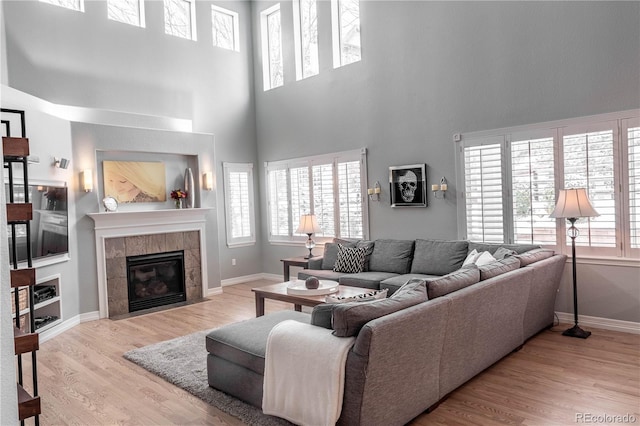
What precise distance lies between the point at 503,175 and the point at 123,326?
17.1ft

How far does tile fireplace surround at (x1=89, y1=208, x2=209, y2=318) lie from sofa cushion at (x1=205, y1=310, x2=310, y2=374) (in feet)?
10.9

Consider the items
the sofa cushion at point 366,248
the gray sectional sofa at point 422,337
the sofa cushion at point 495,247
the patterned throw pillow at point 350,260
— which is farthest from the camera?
the sofa cushion at point 366,248

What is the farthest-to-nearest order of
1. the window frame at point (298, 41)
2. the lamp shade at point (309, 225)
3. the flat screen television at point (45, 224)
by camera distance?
the window frame at point (298, 41)
the lamp shade at point (309, 225)
the flat screen television at point (45, 224)

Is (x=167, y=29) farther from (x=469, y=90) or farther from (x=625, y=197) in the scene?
(x=625, y=197)

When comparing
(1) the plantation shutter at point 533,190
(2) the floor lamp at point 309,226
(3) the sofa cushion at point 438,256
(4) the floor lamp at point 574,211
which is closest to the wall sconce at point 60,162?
(2) the floor lamp at point 309,226

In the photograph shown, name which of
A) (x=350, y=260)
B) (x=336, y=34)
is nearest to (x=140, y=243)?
(x=350, y=260)

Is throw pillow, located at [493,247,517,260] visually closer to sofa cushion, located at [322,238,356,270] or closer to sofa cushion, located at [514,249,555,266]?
sofa cushion, located at [514,249,555,266]

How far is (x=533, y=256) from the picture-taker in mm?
4656

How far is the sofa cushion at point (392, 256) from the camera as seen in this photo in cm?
621

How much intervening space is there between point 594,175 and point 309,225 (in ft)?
13.0

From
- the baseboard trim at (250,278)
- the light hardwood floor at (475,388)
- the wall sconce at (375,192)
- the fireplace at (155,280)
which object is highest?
the wall sconce at (375,192)

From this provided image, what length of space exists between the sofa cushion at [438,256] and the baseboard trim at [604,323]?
4.26 ft

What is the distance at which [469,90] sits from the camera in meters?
5.91

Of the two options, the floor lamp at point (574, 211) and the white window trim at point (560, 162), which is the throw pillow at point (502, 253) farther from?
the white window trim at point (560, 162)
